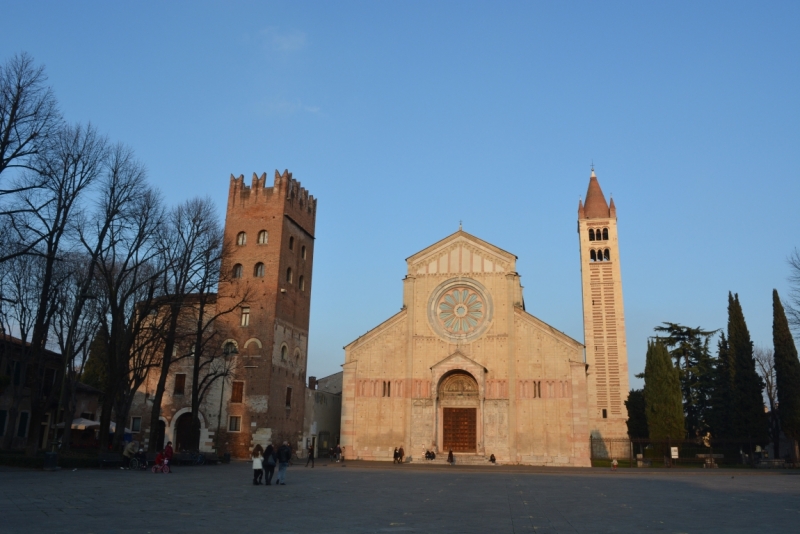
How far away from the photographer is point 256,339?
41.1 meters

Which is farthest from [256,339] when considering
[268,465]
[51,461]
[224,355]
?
[268,465]

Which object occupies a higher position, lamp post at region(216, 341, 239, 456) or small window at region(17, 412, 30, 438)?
lamp post at region(216, 341, 239, 456)

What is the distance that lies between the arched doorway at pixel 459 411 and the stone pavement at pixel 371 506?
58.2 feet

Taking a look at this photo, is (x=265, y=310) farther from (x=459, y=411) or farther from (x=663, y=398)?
(x=663, y=398)

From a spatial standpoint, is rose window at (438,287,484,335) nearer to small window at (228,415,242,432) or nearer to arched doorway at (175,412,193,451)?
small window at (228,415,242,432)

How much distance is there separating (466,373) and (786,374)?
20662 mm

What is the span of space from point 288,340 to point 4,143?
86.2 ft

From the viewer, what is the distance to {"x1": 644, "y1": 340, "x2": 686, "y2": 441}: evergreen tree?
148 feet

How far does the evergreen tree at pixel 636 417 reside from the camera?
2167 inches

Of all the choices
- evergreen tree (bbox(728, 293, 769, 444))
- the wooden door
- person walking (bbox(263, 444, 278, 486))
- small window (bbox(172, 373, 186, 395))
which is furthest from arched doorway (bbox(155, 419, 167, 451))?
evergreen tree (bbox(728, 293, 769, 444))

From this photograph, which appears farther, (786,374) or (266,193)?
(266,193)

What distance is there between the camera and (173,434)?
40.5 meters

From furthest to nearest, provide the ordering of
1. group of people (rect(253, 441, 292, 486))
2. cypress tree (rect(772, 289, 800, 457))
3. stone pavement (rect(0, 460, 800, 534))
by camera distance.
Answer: cypress tree (rect(772, 289, 800, 457)), group of people (rect(253, 441, 292, 486)), stone pavement (rect(0, 460, 800, 534))

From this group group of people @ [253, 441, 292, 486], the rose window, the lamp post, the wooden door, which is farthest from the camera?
the rose window
